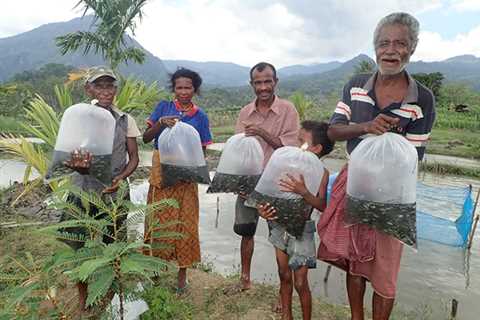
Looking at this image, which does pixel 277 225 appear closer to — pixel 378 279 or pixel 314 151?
pixel 314 151

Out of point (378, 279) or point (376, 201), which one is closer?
point (376, 201)

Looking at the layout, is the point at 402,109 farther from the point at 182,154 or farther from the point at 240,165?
the point at 182,154

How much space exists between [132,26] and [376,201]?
1136 cm

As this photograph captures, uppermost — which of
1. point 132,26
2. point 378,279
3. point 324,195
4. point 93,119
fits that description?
point 132,26

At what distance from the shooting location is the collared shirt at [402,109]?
5.97 ft

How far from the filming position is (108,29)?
11289mm

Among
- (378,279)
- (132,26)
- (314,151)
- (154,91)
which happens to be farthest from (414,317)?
(132,26)

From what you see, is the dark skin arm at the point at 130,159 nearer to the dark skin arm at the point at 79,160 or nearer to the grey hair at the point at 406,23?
the dark skin arm at the point at 79,160

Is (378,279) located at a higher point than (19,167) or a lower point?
higher

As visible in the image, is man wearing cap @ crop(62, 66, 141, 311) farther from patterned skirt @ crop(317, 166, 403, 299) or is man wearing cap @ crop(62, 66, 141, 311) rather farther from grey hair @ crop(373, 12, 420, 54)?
grey hair @ crop(373, 12, 420, 54)

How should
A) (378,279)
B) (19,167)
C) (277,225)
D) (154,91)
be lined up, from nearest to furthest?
(378,279), (277,225), (154,91), (19,167)

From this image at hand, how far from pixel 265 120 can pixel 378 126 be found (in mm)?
1084

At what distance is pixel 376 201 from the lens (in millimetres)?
1710

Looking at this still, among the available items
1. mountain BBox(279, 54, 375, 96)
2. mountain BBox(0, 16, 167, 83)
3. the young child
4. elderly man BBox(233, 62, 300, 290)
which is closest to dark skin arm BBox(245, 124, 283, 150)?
elderly man BBox(233, 62, 300, 290)
